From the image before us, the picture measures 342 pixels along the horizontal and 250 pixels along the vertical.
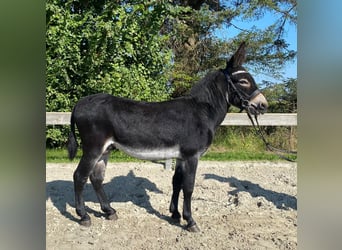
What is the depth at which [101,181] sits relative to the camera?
3.89m

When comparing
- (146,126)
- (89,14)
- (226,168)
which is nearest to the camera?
(146,126)

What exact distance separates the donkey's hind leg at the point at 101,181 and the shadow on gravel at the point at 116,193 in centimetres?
20

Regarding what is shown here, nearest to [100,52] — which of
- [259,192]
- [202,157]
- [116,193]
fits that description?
[202,157]

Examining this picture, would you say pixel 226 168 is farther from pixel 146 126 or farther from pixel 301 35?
pixel 301 35

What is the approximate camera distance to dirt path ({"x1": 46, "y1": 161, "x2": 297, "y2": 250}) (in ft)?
11.1

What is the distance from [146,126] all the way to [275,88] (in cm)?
889

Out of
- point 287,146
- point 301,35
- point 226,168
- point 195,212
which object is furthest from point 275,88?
point 301,35

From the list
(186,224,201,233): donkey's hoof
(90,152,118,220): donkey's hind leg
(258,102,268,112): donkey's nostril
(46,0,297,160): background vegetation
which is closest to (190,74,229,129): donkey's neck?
(258,102,268,112): donkey's nostril

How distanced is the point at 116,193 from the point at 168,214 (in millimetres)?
1087

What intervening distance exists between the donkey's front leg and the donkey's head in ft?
2.48

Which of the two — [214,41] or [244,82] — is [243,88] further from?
[214,41]
